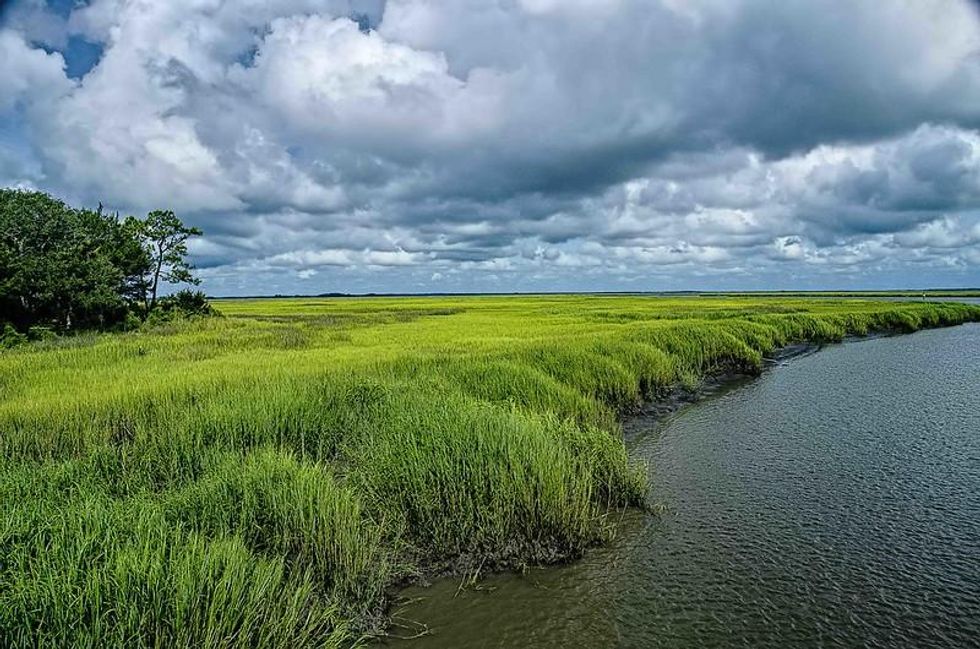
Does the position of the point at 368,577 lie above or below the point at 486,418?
below

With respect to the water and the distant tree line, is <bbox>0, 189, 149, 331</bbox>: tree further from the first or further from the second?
the water

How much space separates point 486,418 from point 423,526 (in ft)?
6.13

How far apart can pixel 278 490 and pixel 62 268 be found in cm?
3186

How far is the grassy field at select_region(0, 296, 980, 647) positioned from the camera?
13.6ft

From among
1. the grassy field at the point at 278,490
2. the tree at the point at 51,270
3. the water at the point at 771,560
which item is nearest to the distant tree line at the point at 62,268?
the tree at the point at 51,270

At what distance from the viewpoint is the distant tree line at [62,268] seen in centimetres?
2977

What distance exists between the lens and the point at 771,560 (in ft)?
25.2

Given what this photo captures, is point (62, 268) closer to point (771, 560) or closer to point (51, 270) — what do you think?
point (51, 270)

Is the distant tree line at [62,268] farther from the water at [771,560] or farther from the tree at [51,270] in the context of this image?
the water at [771,560]

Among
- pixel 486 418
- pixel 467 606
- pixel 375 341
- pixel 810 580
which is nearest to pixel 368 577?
pixel 467 606

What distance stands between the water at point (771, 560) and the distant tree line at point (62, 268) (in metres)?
30.7

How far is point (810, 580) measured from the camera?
717cm

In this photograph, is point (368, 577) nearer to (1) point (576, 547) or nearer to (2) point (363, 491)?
(2) point (363, 491)

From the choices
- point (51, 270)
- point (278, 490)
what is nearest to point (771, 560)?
point (278, 490)
